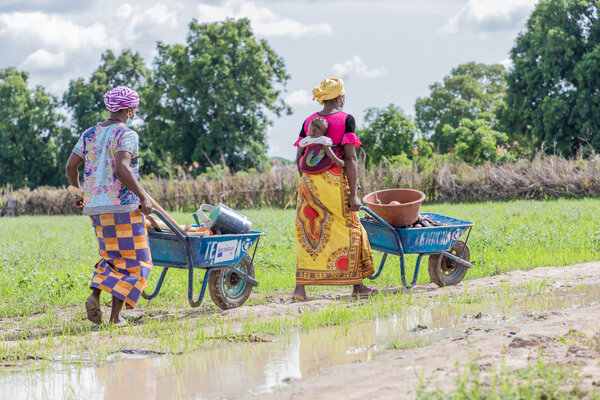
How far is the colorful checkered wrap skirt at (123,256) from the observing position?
19.1ft

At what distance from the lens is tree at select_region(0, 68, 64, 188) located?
50219 millimetres

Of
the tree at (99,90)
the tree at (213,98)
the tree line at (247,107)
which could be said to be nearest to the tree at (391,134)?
the tree line at (247,107)

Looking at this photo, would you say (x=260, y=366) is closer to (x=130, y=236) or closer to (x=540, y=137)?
(x=130, y=236)

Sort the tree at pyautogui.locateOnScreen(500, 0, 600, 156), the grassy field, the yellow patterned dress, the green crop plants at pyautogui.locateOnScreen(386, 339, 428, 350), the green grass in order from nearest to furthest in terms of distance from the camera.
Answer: the green grass
the green crop plants at pyautogui.locateOnScreen(386, 339, 428, 350)
the yellow patterned dress
the grassy field
the tree at pyautogui.locateOnScreen(500, 0, 600, 156)

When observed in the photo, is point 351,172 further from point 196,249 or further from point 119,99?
point 119,99

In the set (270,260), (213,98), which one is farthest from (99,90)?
(270,260)

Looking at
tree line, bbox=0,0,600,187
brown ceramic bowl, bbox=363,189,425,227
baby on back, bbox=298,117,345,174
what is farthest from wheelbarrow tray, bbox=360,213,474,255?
tree line, bbox=0,0,600,187

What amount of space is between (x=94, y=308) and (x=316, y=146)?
2769 mm

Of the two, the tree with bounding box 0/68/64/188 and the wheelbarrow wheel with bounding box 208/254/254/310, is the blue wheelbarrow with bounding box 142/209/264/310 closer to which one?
the wheelbarrow wheel with bounding box 208/254/254/310

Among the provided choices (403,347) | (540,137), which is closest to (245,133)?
(540,137)

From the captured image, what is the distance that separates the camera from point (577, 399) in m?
3.28

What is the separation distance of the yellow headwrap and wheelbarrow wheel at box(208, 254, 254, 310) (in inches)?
75.0

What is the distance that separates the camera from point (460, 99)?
54.9 m

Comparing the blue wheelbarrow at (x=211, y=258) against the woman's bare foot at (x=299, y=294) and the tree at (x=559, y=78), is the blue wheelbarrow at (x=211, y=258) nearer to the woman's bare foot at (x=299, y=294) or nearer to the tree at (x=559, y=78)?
the woman's bare foot at (x=299, y=294)
